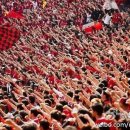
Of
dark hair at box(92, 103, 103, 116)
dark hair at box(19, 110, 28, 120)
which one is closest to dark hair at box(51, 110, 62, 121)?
dark hair at box(92, 103, 103, 116)

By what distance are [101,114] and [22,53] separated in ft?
41.1

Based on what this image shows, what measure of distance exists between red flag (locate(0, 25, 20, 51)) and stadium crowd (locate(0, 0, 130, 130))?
1.48 ft

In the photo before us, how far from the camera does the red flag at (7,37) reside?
19.2 m

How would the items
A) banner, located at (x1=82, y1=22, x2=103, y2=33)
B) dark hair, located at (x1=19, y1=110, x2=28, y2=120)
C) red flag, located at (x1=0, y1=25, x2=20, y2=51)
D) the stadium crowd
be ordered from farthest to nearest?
banner, located at (x1=82, y1=22, x2=103, y2=33)
red flag, located at (x1=0, y1=25, x2=20, y2=51)
dark hair, located at (x1=19, y1=110, x2=28, y2=120)
the stadium crowd

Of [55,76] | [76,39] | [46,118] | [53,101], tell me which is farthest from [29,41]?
[46,118]

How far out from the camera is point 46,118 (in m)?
7.87

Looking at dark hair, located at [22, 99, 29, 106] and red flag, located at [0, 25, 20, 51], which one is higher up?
dark hair, located at [22, 99, 29, 106]

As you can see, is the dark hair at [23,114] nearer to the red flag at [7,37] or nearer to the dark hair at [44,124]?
the dark hair at [44,124]

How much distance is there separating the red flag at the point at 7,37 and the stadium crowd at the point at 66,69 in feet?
1.48

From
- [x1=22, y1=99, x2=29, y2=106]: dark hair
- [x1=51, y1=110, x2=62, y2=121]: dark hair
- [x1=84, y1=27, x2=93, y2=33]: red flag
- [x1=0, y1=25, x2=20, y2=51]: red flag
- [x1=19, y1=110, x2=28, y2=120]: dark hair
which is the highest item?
[x1=51, y1=110, x2=62, y2=121]: dark hair

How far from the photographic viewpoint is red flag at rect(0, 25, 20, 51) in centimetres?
1919

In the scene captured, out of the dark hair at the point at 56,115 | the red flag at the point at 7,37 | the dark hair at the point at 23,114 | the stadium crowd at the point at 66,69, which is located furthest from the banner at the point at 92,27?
the dark hair at the point at 56,115

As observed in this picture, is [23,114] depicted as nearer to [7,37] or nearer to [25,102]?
[25,102]

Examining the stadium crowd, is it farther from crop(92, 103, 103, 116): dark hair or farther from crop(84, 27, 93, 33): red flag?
crop(84, 27, 93, 33): red flag
